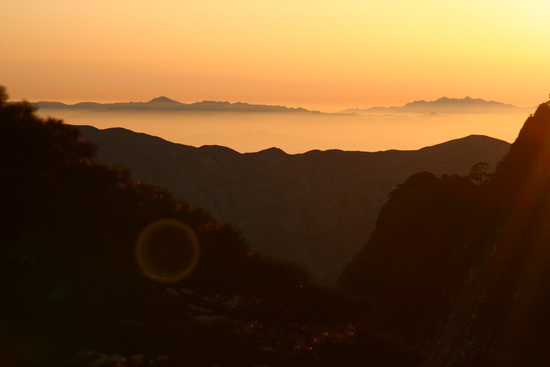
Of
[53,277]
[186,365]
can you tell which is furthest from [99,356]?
[53,277]

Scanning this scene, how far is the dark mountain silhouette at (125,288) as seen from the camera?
1428 cm

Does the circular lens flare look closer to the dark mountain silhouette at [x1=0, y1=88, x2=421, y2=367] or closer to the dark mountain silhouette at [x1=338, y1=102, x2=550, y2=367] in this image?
the dark mountain silhouette at [x1=0, y1=88, x2=421, y2=367]

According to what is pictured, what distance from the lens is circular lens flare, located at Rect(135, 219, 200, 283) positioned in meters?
18.9

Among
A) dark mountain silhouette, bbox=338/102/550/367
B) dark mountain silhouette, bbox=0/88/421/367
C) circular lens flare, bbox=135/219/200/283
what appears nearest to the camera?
dark mountain silhouette, bbox=0/88/421/367

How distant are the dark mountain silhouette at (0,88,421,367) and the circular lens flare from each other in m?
0.07

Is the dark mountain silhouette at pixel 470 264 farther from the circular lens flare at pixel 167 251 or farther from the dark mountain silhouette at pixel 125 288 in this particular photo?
the circular lens flare at pixel 167 251

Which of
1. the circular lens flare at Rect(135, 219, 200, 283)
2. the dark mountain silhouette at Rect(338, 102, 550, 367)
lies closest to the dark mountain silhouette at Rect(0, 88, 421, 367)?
the circular lens flare at Rect(135, 219, 200, 283)

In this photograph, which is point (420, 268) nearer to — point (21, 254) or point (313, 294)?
point (313, 294)

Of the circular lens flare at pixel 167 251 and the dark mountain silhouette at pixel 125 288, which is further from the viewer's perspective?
the circular lens flare at pixel 167 251

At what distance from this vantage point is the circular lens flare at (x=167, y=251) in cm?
1892

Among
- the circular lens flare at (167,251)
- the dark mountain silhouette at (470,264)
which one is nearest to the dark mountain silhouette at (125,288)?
the circular lens flare at (167,251)

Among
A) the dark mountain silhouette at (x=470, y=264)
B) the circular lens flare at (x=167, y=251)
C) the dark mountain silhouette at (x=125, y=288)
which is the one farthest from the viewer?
the dark mountain silhouette at (x=470, y=264)

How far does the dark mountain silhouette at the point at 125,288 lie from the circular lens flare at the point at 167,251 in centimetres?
7

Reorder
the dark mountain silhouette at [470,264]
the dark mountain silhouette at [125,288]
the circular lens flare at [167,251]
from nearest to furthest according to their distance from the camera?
the dark mountain silhouette at [125,288], the circular lens flare at [167,251], the dark mountain silhouette at [470,264]
